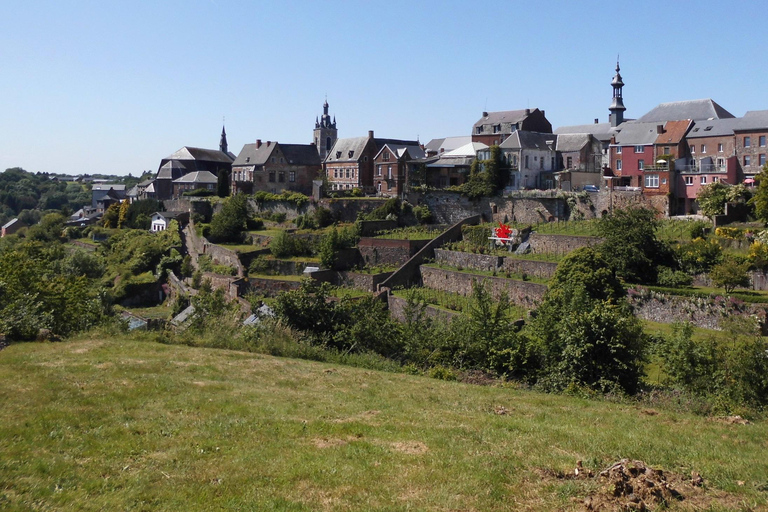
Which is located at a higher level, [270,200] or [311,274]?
[270,200]

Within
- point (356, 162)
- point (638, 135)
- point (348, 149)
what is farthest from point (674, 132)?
point (348, 149)

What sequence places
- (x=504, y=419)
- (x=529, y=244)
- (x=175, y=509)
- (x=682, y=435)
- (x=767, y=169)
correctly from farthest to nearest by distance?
(x=529, y=244)
(x=767, y=169)
(x=504, y=419)
(x=682, y=435)
(x=175, y=509)

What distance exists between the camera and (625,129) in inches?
1810

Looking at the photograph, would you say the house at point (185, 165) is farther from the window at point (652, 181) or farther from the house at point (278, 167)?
the window at point (652, 181)

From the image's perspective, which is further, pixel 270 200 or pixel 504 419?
pixel 270 200

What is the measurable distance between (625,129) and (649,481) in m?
41.1

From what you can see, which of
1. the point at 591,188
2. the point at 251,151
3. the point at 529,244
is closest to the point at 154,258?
the point at 251,151

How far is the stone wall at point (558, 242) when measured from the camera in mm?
33656

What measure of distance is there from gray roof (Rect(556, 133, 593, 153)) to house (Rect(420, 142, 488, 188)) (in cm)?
557

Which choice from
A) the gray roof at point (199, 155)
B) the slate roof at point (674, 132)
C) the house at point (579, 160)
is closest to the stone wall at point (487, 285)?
the house at point (579, 160)

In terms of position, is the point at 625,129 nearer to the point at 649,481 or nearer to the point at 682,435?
the point at 682,435

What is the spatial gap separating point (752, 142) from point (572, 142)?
11808 mm

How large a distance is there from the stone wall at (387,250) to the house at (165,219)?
20.8 m

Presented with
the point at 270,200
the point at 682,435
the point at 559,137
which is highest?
the point at 559,137
